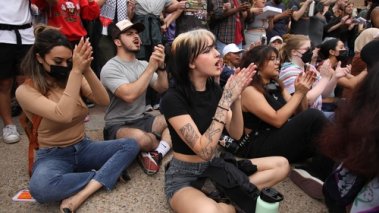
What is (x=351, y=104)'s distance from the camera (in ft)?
5.23

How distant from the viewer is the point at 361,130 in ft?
4.87

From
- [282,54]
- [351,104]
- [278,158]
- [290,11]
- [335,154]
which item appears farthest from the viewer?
[290,11]

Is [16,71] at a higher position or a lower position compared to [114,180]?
higher

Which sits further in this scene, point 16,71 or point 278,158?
point 16,71

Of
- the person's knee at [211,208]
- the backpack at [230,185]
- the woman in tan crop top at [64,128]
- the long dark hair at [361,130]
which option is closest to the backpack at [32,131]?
the woman in tan crop top at [64,128]

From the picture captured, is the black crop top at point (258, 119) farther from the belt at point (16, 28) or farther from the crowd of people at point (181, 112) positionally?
the belt at point (16, 28)

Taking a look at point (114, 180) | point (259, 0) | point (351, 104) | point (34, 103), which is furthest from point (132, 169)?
point (259, 0)

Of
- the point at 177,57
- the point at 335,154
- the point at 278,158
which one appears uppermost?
the point at 177,57

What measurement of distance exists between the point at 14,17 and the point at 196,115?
225 cm

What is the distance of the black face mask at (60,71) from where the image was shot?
2646 millimetres

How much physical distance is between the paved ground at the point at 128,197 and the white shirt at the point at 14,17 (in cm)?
121

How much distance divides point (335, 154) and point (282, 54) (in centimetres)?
283

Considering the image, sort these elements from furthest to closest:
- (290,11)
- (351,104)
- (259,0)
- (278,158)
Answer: (290,11), (259,0), (278,158), (351,104)

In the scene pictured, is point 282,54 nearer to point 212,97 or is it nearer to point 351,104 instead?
point 212,97
